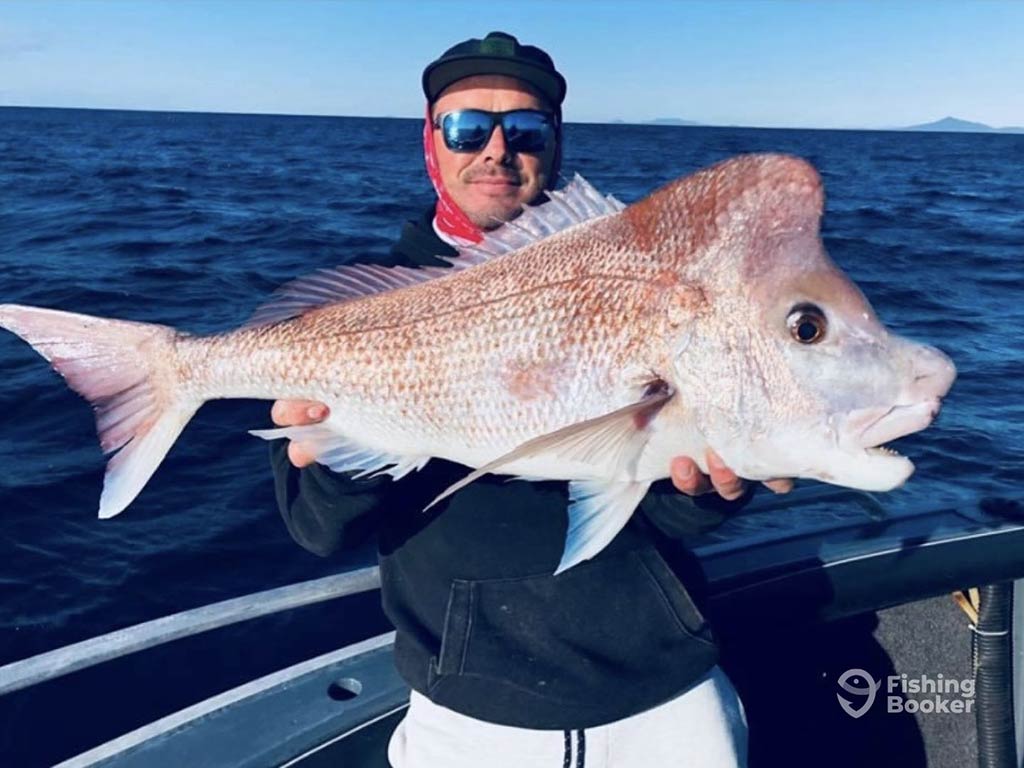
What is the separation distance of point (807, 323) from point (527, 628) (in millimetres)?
1020

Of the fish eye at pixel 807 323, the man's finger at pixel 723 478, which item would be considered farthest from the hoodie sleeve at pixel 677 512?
the fish eye at pixel 807 323

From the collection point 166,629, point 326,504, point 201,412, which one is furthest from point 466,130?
point 201,412

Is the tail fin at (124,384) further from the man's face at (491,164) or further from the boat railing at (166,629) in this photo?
the man's face at (491,164)

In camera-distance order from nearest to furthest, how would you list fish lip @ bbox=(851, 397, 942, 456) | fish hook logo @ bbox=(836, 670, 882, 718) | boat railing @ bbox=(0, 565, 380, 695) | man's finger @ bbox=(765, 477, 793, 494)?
fish lip @ bbox=(851, 397, 942, 456) → man's finger @ bbox=(765, 477, 793, 494) → boat railing @ bbox=(0, 565, 380, 695) → fish hook logo @ bbox=(836, 670, 882, 718)

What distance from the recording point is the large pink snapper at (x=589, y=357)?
1.86 m

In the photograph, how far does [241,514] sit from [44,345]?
434 centimetres

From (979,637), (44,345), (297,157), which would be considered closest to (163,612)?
(44,345)

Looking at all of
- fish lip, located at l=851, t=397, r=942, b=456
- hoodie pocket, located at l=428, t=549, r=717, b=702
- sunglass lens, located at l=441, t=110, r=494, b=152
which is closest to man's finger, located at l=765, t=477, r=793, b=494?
fish lip, located at l=851, t=397, r=942, b=456

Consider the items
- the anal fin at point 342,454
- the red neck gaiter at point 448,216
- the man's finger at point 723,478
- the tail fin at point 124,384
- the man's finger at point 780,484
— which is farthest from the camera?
the red neck gaiter at point 448,216

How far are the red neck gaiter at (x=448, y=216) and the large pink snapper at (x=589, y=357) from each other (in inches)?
17.7

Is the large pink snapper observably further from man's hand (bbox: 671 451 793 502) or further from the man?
the man

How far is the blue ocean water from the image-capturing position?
16.4ft

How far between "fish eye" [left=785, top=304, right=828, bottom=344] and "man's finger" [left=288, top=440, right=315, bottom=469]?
120 centimetres

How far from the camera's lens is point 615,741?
224 cm
